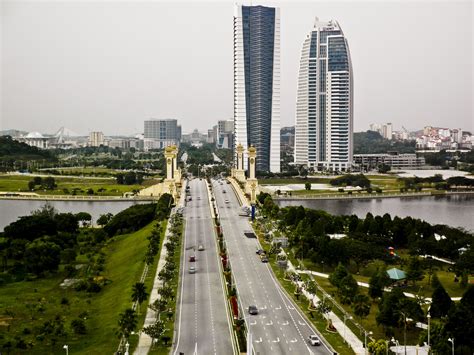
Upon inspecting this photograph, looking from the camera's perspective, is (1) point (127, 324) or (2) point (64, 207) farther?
(2) point (64, 207)

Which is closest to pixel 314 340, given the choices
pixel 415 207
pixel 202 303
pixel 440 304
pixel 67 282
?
pixel 440 304

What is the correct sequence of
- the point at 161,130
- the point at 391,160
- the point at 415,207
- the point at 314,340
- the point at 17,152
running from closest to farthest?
the point at 314,340 → the point at 415,207 → the point at 17,152 → the point at 391,160 → the point at 161,130

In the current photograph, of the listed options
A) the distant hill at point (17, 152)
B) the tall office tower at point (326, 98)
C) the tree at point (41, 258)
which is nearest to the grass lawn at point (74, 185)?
the distant hill at point (17, 152)

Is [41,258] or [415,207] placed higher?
[41,258]

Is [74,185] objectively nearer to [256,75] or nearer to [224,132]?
[256,75]

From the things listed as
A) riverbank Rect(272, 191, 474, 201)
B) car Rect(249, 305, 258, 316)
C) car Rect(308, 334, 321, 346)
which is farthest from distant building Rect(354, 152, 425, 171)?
car Rect(308, 334, 321, 346)

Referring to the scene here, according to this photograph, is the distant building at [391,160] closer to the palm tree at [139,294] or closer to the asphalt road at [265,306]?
the asphalt road at [265,306]
